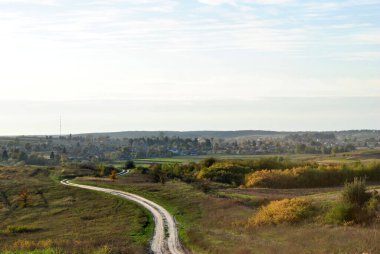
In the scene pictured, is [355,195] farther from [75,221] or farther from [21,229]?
[21,229]

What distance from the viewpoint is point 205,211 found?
57.0m

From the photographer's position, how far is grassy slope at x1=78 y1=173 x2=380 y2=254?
31984 millimetres

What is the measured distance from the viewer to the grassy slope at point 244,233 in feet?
105

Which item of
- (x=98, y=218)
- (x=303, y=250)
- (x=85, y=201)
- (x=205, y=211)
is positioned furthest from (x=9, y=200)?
(x=303, y=250)

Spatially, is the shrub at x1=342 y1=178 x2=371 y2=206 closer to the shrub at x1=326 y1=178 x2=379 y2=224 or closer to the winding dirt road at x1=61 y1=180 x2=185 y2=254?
the shrub at x1=326 y1=178 x2=379 y2=224

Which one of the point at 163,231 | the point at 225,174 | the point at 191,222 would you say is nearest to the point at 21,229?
the point at 163,231

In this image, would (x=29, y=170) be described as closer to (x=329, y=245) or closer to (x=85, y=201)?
(x=85, y=201)

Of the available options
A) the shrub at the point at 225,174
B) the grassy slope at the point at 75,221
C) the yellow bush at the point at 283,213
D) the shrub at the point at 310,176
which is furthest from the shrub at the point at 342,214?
the shrub at the point at 225,174

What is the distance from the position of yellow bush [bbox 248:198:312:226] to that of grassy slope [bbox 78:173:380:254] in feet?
4.63

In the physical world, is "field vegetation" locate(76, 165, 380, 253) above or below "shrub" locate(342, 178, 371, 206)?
below

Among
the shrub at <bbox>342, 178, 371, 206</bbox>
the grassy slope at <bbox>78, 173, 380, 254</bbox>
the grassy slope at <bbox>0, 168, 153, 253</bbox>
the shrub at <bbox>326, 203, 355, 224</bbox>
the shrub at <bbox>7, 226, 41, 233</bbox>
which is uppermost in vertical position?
the shrub at <bbox>342, 178, 371, 206</bbox>

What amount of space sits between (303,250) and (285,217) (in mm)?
14868

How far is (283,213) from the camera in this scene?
1845 inches

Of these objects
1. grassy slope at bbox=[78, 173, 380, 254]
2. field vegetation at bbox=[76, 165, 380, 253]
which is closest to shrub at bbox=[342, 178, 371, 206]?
field vegetation at bbox=[76, 165, 380, 253]
